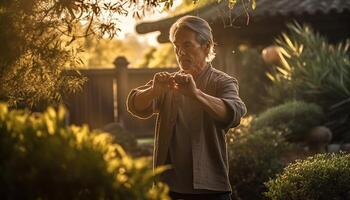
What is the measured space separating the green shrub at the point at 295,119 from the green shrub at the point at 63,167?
928 centimetres

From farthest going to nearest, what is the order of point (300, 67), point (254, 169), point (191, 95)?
point (300, 67), point (254, 169), point (191, 95)

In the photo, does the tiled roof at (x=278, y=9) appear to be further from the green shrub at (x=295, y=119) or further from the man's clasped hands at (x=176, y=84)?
the man's clasped hands at (x=176, y=84)

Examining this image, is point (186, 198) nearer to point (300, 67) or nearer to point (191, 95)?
point (191, 95)

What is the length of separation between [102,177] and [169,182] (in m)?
1.48

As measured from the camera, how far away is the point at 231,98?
398 centimetres

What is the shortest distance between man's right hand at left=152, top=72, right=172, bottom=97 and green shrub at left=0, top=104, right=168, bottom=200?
1156 mm

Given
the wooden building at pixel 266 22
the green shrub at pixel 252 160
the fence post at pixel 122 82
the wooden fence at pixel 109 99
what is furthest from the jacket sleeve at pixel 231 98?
the fence post at pixel 122 82

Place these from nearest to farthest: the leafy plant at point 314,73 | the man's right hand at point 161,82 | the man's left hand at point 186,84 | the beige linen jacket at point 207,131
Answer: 1. the man's left hand at point 186,84
2. the man's right hand at point 161,82
3. the beige linen jacket at point 207,131
4. the leafy plant at point 314,73

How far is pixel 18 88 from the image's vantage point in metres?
4.56

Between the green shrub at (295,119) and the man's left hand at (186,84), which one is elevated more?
the man's left hand at (186,84)

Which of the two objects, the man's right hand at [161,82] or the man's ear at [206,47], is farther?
the man's ear at [206,47]

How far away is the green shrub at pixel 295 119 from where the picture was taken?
1200 cm

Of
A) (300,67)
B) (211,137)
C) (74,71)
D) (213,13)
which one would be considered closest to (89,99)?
(213,13)

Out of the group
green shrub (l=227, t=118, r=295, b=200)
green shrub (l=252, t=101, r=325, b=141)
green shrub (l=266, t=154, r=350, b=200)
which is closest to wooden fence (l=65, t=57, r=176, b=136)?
green shrub (l=252, t=101, r=325, b=141)
